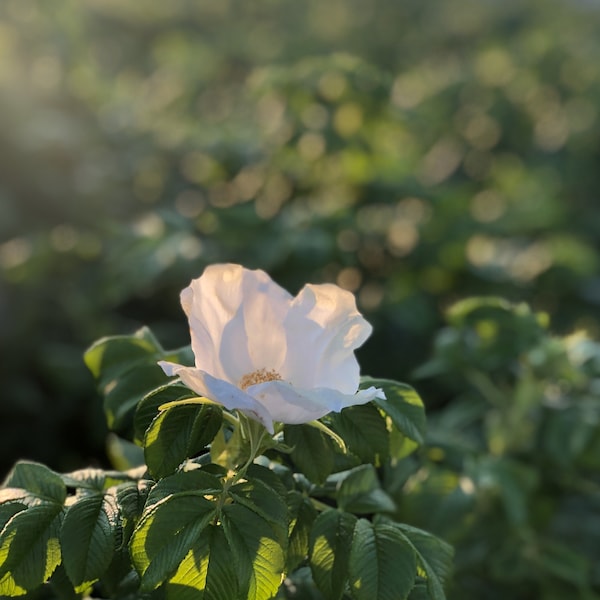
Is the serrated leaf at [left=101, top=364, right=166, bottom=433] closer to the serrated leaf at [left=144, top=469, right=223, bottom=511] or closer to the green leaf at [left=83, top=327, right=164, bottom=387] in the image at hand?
the green leaf at [left=83, top=327, right=164, bottom=387]

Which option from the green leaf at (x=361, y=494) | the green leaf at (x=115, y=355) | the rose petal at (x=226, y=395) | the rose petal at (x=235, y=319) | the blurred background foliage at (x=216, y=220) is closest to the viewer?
the rose petal at (x=226, y=395)

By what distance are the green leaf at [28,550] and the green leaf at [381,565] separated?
0.30 m

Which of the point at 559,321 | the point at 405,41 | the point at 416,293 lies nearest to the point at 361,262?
the point at 416,293

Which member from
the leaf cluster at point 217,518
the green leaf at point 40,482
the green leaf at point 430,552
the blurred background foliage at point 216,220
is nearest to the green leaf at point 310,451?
the leaf cluster at point 217,518

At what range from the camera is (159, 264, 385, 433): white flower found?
3.12 feet

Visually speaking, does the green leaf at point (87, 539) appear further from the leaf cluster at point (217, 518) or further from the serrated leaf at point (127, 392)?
the serrated leaf at point (127, 392)

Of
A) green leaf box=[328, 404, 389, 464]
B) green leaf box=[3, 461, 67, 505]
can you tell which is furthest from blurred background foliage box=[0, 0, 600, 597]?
green leaf box=[3, 461, 67, 505]

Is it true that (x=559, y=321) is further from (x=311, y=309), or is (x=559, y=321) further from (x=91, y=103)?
(x=311, y=309)

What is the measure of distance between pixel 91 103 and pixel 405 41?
4234 mm

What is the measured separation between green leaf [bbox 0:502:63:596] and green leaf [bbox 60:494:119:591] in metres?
0.03

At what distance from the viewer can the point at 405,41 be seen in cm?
716

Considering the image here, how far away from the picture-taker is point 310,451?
1.00 metres

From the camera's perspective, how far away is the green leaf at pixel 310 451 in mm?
995

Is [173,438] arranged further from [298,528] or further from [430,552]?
[430,552]
